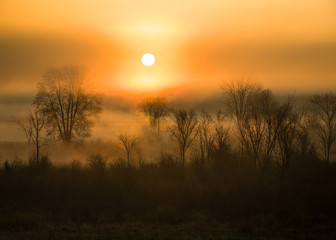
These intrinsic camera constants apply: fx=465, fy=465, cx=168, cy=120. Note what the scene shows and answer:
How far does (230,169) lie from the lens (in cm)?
4516

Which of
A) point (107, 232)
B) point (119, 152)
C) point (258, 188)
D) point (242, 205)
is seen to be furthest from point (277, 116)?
point (107, 232)

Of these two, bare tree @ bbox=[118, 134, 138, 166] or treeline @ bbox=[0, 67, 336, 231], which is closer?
treeline @ bbox=[0, 67, 336, 231]

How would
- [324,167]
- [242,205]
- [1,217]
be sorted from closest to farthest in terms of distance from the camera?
[1,217]
[242,205]
[324,167]

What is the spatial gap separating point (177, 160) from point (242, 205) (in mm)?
13242

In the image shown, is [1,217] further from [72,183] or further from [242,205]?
[242,205]

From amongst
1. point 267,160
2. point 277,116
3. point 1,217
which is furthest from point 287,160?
point 1,217

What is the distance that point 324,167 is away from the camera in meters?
42.5

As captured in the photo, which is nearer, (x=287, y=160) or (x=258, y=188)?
(x=258, y=188)

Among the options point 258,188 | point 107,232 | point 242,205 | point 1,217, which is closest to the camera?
point 107,232

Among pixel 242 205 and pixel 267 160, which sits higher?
pixel 267 160

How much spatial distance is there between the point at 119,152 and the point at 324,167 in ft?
87.2

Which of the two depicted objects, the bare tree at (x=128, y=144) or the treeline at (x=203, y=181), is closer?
the treeline at (x=203, y=181)

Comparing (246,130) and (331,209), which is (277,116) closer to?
(246,130)

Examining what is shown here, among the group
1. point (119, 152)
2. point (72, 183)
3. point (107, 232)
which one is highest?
point (119, 152)
